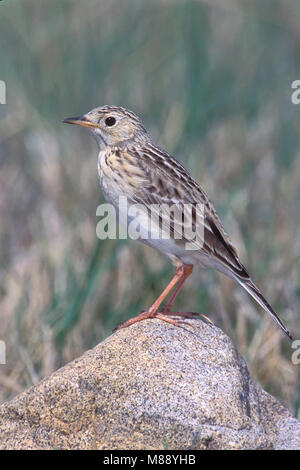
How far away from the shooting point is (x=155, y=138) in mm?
10523

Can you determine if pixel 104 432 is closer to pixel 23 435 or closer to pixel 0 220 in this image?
pixel 23 435

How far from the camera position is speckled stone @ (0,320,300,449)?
4609 mm

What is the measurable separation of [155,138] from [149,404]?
6.23 meters

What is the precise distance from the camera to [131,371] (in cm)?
491

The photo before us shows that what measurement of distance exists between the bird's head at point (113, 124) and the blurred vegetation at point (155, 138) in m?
1.12
